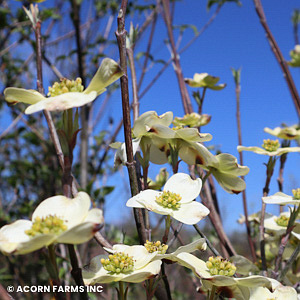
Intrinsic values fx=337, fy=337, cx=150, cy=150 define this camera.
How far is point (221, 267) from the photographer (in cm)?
46

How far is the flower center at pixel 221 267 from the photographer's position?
45 cm

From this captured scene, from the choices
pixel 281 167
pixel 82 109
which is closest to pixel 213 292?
pixel 281 167

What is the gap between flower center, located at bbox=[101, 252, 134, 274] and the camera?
1.41ft

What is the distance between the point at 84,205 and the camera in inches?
13.7

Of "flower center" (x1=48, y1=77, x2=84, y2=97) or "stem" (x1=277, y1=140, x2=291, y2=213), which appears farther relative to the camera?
"stem" (x1=277, y1=140, x2=291, y2=213)

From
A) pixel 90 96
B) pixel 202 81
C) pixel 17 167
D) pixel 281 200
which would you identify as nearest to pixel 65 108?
pixel 90 96

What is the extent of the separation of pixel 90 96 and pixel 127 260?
0.21m

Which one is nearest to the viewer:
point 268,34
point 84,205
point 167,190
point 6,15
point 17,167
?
point 84,205

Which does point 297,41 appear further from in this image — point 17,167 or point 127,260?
point 17,167

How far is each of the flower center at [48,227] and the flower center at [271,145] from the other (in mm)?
553

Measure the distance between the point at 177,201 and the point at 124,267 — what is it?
0.44 ft

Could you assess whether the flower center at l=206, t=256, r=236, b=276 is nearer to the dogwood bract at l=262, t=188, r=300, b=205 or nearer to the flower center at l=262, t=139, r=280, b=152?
the dogwood bract at l=262, t=188, r=300, b=205

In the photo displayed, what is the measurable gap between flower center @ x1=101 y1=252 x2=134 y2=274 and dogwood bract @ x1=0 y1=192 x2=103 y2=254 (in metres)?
0.11

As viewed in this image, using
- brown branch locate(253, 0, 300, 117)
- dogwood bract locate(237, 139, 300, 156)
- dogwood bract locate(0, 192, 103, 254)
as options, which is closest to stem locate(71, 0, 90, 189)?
brown branch locate(253, 0, 300, 117)
